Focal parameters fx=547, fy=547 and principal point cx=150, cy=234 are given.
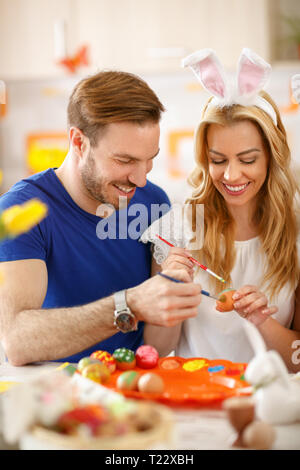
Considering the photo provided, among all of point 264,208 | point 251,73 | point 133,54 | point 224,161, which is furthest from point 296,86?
point 133,54

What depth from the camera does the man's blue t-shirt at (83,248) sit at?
133cm

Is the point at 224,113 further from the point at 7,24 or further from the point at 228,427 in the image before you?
the point at 7,24

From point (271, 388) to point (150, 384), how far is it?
0.68 ft

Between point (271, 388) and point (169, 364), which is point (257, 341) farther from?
point (169, 364)

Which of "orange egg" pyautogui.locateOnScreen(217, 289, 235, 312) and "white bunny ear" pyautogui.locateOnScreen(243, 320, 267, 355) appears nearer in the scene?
"white bunny ear" pyautogui.locateOnScreen(243, 320, 267, 355)

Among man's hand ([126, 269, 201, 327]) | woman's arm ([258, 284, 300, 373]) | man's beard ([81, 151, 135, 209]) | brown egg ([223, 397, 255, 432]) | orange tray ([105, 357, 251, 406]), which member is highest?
man's beard ([81, 151, 135, 209])

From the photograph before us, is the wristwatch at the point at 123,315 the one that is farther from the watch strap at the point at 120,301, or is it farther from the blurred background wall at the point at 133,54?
the blurred background wall at the point at 133,54

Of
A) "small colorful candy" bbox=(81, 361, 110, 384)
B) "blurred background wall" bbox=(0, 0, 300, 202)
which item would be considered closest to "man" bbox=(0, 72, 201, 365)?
"small colorful candy" bbox=(81, 361, 110, 384)

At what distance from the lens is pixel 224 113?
1.25 metres

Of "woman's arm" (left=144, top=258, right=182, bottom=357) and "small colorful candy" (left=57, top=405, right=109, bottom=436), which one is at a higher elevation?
"small colorful candy" (left=57, top=405, right=109, bottom=436)

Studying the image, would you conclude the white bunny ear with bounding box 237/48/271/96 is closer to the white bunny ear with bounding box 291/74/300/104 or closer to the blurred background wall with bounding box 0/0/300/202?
the white bunny ear with bounding box 291/74/300/104

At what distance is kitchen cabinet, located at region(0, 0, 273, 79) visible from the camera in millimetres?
3141

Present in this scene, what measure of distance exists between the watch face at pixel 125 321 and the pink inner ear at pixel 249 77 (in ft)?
1.86

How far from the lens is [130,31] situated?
331 cm
